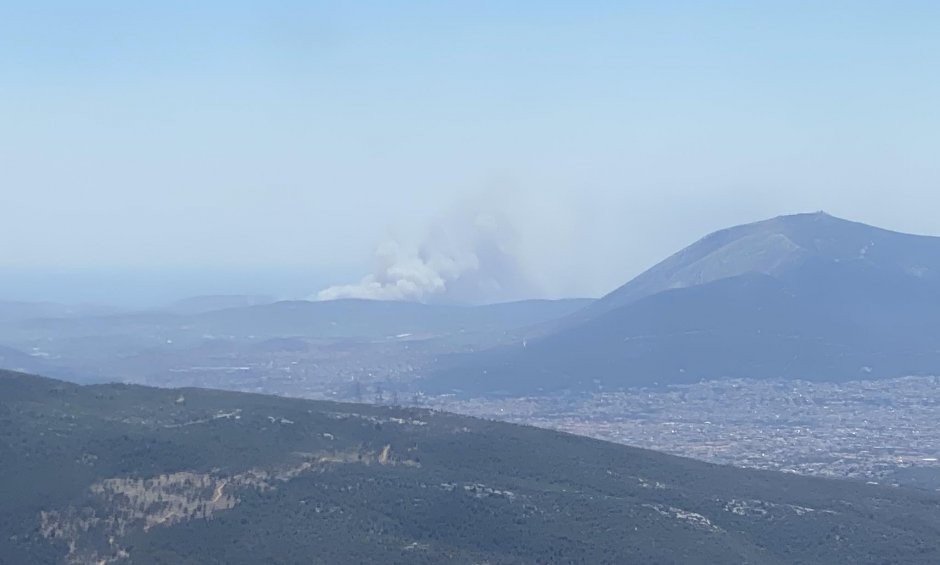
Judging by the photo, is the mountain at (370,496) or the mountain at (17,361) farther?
the mountain at (17,361)

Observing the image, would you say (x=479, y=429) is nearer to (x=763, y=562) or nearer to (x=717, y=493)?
(x=717, y=493)

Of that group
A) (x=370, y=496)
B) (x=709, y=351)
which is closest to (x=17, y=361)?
(x=709, y=351)

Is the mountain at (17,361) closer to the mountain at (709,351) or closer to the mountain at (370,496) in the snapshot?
the mountain at (709,351)

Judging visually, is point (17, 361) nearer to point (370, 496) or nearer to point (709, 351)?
point (709, 351)

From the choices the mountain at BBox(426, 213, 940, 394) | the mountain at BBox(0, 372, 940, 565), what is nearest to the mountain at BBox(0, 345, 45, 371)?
the mountain at BBox(426, 213, 940, 394)


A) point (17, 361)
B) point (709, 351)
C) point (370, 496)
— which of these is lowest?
point (370, 496)

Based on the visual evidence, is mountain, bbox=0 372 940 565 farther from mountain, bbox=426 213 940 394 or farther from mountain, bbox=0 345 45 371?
mountain, bbox=0 345 45 371

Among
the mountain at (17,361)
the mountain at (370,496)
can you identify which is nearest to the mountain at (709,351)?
the mountain at (17,361)

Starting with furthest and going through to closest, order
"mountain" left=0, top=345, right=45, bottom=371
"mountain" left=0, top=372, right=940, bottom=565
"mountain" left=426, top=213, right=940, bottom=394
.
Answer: "mountain" left=426, top=213, right=940, bottom=394, "mountain" left=0, top=345, right=45, bottom=371, "mountain" left=0, top=372, right=940, bottom=565

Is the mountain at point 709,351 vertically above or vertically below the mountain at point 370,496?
above

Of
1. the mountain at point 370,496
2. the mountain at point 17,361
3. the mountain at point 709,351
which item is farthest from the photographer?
the mountain at point 709,351
